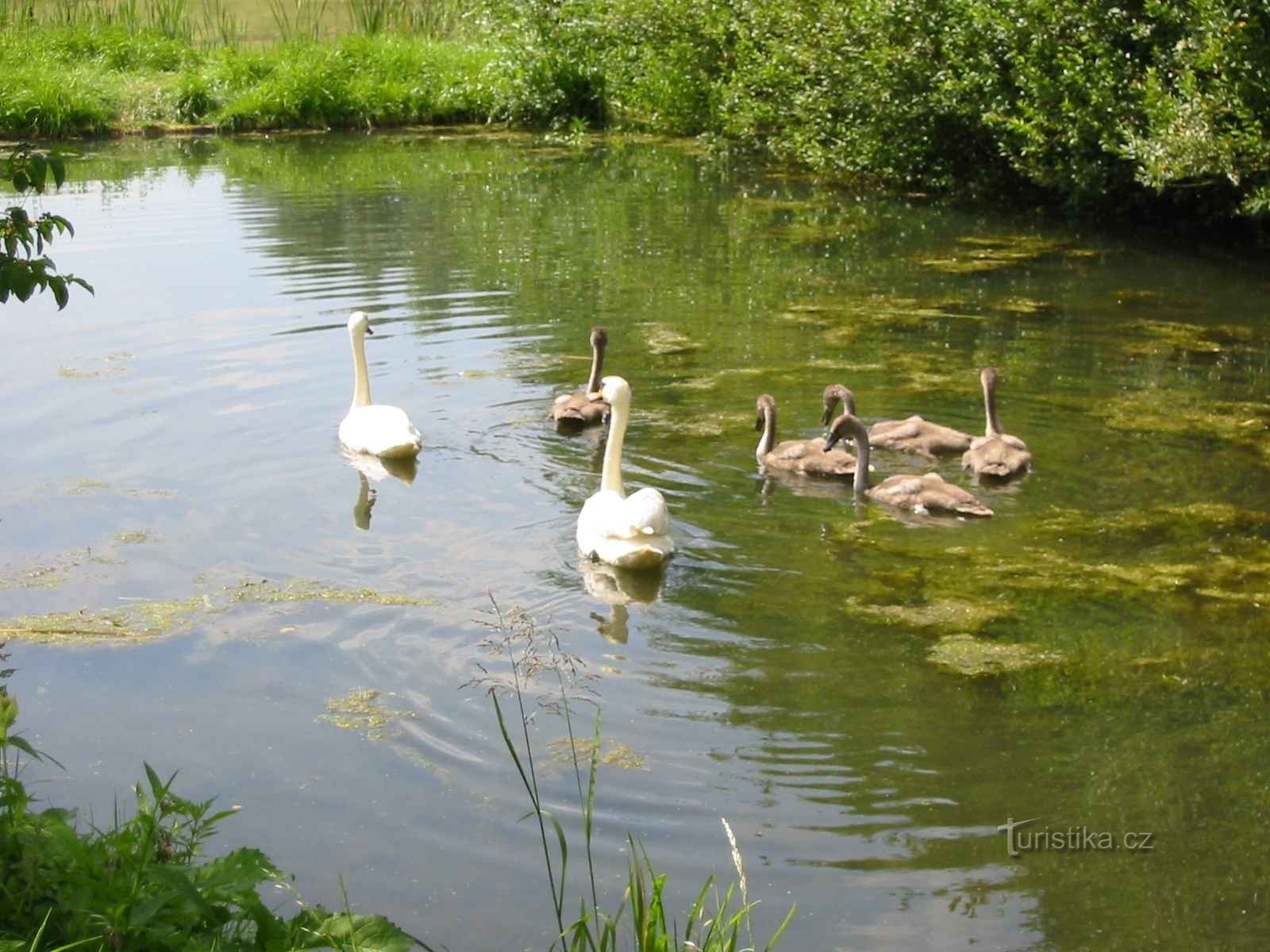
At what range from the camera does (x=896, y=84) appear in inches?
687

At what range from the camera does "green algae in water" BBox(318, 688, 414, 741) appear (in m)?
6.05

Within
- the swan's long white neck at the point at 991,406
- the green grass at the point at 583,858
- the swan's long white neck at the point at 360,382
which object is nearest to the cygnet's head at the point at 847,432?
the swan's long white neck at the point at 991,406

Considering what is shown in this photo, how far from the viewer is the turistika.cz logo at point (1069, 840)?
16.8ft

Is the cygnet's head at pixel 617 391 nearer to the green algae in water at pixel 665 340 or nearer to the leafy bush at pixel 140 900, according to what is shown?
the green algae in water at pixel 665 340

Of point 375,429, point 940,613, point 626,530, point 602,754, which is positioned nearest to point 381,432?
point 375,429

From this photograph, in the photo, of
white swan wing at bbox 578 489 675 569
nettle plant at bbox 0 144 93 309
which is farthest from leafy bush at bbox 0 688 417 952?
white swan wing at bbox 578 489 675 569

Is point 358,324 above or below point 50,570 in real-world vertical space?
above

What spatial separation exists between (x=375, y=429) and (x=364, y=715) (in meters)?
3.67

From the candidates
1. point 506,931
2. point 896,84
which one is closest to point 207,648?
point 506,931

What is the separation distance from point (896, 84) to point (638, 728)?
12.9m

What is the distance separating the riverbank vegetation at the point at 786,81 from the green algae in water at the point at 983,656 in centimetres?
760

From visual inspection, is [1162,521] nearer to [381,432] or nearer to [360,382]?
[381,432]

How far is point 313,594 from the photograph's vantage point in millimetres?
7434

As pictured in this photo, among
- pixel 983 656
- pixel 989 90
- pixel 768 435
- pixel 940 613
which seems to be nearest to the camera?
pixel 983 656
